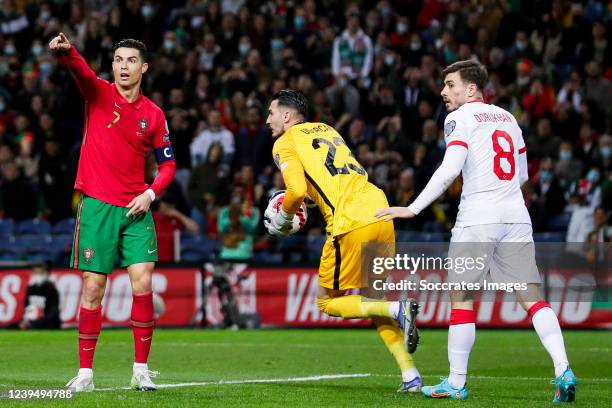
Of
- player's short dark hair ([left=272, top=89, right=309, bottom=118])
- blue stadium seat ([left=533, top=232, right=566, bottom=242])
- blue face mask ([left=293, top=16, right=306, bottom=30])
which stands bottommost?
blue stadium seat ([left=533, top=232, right=566, bottom=242])

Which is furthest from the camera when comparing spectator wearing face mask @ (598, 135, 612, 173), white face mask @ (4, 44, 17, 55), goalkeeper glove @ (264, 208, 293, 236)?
white face mask @ (4, 44, 17, 55)

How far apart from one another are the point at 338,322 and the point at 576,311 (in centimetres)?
349

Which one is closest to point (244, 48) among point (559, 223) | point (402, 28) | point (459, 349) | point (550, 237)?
point (402, 28)

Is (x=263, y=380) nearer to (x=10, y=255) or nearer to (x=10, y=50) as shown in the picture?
(x=10, y=255)

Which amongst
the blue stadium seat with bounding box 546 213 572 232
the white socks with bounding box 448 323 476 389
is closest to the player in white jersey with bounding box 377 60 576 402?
the white socks with bounding box 448 323 476 389

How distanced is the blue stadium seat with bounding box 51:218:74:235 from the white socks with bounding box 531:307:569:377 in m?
13.0

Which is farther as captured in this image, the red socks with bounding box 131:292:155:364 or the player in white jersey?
the red socks with bounding box 131:292:155:364

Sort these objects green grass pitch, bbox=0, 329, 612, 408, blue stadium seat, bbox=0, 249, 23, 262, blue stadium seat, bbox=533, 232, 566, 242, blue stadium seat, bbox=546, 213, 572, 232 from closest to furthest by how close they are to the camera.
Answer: green grass pitch, bbox=0, 329, 612, 408 → blue stadium seat, bbox=533, 232, 566, 242 → blue stadium seat, bbox=546, 213, 572, 232 → blue stadium seat, bbox=0, 249, 23, 262

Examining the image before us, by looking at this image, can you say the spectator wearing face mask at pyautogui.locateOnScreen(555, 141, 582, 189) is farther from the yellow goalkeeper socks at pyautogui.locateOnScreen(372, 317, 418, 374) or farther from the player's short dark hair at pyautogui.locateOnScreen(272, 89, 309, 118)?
the yellow goalkeeper socks at pyautogui.locateOnScreen(372, 317, 418, 374)

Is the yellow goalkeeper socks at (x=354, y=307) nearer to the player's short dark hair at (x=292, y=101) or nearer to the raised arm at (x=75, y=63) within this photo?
the player's short dark hair at (x=292, y=101)

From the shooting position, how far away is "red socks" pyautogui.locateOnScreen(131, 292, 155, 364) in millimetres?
8609

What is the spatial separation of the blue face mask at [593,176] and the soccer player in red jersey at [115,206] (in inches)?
475

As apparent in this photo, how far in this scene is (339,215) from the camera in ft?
29.0

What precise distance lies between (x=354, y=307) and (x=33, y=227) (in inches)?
482
